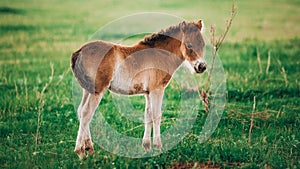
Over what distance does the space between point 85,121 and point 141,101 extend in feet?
14.5

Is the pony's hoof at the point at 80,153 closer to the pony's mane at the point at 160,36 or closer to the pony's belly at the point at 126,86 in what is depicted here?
the pony's belly at the point at 126,86

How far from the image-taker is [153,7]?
24.6 meters

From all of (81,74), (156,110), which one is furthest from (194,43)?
(81,74)

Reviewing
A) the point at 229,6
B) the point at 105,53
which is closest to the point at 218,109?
the point at 105,53

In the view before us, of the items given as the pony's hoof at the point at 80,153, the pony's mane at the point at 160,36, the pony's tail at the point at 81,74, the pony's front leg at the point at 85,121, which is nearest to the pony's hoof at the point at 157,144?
the pony's front leg at the point at 85,121

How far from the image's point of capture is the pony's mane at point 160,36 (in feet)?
27.9

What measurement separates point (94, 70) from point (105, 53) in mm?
300

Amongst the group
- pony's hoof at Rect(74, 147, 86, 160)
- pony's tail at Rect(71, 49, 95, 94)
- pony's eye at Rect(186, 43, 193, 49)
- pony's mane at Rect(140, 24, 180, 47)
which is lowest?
pony's hoof at Rect(74, 147, 86, 160)

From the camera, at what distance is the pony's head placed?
8469 millimetres

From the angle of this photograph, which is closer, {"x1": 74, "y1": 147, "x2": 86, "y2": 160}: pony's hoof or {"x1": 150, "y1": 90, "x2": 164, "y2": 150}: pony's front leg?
{"x1": 74, "y1": 147, "x2": 86, "y2": 160}: pony's hoof

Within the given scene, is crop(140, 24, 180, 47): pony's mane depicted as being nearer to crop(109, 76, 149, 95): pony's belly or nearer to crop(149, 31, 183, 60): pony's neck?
crop(149, 31, 183, 60): pony's neck

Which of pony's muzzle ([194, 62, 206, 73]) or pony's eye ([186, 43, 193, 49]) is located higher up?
pony's eye ([186, 43, 193, 49])

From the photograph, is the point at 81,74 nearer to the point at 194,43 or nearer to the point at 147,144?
the point at 147,144

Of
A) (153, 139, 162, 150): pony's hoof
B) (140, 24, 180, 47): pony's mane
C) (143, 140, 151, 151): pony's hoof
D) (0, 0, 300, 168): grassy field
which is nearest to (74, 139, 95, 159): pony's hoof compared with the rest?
(0, 0, 300, 168): grassy field
